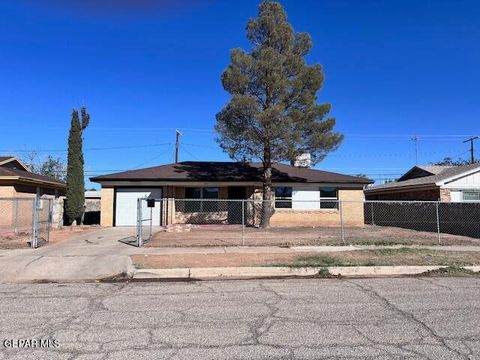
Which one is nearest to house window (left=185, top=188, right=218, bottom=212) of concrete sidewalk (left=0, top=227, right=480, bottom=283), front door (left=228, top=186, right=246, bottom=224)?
front door (left=228, top=186, right=246, bottom=224)

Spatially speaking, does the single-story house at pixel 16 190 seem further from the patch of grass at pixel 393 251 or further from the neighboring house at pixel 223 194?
the patch of grass at pixel 393 251

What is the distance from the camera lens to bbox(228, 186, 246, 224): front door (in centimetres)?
2677

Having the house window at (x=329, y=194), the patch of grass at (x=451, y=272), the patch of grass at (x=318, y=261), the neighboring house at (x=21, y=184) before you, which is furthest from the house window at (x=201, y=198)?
the patch of grass at (x=451, y=272)

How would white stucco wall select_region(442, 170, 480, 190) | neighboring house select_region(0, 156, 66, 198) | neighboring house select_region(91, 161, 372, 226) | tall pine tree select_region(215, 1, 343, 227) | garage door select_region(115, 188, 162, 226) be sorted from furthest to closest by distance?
neighboring house select_region(91, 161, 372, 226)
garage door select_region(115, 188, 162, 226)
white stucco wall select_region(442, 170, 480, 190)
neighboring house select_region(0, 156, 66, 198)
tall pine tree select_region(215, 1, 343, 227)

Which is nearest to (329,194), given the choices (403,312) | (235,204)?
(235,204)

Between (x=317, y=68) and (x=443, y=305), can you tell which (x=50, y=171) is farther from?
(x=443, y=305)

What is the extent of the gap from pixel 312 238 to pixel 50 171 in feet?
181

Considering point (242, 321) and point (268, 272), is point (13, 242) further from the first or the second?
point (242, 321)

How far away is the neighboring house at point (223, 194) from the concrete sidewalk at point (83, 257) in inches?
336

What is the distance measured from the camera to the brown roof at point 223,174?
1017 inches

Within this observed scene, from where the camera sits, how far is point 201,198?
88.6 feet

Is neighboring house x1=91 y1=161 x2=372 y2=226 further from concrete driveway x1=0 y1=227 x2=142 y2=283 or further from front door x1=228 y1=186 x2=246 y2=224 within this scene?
concrete driveway x1=0 y1=227 x2=142 y2=283

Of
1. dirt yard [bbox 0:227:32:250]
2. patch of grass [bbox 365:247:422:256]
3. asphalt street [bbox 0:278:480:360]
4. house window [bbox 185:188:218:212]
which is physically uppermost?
house window [bbox 185:188:218:212]

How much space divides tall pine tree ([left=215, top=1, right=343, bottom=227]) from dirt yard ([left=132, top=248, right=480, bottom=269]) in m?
10.3
